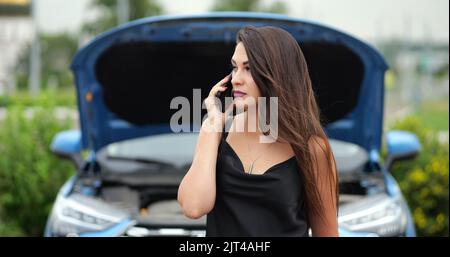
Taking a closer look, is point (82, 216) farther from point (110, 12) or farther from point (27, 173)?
point (110, 12)

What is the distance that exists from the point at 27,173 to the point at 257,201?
4308mm

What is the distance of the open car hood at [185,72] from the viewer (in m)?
3.56

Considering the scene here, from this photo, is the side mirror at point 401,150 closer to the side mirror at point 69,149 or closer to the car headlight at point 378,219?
the car headlight at point 378,219

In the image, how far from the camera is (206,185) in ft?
5.25

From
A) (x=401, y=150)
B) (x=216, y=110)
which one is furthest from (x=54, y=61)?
(x=216, y=110)

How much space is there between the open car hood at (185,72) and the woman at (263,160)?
1.80 meters

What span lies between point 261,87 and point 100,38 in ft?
7.09

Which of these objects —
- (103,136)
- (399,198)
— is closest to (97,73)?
(103,136)

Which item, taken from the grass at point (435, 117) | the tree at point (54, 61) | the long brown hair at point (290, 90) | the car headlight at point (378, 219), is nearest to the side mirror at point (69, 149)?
the car headlight at point (378, 219)

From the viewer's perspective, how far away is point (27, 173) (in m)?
5.58

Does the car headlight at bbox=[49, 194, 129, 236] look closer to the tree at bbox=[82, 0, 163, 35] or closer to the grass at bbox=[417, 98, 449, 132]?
the grass at bbox=[417, 98, 449, 132]

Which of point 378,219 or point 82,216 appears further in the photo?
point 82,216

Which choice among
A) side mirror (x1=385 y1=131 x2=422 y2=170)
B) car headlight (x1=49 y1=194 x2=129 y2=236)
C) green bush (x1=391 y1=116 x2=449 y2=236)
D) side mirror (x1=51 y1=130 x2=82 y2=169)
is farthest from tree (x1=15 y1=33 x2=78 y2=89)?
car headlight (x1=49 y1=194 x2=129 y2=236)

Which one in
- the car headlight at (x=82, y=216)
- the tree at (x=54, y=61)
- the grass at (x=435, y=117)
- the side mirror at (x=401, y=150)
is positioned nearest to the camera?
the car headlight at (x=82, y=216)
